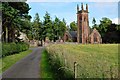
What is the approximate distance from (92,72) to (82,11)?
101 m

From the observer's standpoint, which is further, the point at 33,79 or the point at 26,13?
the point at 26,13

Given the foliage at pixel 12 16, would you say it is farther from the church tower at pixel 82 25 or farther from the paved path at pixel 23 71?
the church tower at pixel 82 25

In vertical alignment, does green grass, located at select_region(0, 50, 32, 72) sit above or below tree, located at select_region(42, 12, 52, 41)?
below

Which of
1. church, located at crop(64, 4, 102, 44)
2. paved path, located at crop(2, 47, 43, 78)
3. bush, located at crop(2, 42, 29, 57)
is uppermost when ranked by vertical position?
church, located at crop(64, 4, 102, 44)

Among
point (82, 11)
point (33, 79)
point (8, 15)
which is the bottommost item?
point (33, 79)

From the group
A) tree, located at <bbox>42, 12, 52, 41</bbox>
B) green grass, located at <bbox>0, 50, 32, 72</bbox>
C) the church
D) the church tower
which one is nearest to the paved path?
green grass, located at <bbox>0, 50, 32, 72</bbox>

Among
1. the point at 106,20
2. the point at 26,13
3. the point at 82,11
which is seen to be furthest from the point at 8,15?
the point at 106,20

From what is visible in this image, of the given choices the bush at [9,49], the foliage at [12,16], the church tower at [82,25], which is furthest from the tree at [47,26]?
the bush at [9,49]

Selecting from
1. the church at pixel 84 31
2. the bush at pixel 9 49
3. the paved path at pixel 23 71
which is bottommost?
the paved path at pixel 23 71

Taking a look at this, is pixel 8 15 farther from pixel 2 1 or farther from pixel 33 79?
pixel 33 79

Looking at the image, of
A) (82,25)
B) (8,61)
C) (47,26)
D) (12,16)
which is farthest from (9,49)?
(82,25)

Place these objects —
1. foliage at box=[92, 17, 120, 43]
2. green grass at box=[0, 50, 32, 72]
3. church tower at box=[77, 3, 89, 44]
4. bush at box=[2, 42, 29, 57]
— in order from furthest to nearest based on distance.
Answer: church tower at box=[77, 3, 89, 44]
foliage at box=[92, 17, 120, 43]
bush at box=[2, 42, 29, 57]
green grass at box=[0, 50, 32, 72]

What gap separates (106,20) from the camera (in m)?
135

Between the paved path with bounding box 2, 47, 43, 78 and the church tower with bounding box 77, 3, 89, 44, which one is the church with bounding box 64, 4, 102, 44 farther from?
the paved path with bounding box 2, 47, 43, 78
